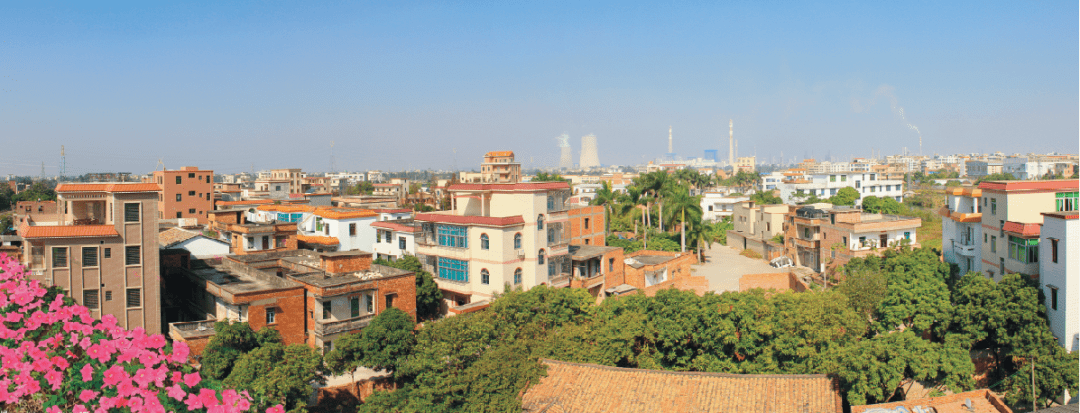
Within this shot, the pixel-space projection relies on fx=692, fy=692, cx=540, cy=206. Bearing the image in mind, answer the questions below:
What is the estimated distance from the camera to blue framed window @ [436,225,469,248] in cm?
2362

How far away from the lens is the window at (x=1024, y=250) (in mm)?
17875

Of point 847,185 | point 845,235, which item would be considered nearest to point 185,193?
point 845,235

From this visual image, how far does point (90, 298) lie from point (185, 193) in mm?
25152

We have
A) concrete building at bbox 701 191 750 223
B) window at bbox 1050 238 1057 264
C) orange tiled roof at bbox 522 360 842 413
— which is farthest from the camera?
concrete building at bbox 701 191 750 223

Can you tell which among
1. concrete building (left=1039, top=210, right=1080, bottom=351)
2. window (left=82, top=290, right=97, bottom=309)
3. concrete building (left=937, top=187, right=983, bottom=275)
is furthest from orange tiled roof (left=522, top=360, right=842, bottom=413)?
concrete building (left=937, top=187, right=983, bottom=275)

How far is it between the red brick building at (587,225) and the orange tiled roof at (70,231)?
58.5 feet

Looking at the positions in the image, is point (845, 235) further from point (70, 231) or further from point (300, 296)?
point (70, 231)

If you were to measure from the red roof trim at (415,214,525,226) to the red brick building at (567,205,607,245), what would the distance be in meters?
7.43

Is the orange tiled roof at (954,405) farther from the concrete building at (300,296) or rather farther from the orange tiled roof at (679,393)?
the concrete building at (300,296)

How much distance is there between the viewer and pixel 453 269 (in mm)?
23969

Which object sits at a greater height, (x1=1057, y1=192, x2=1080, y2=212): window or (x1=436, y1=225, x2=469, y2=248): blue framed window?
(x1=1057, y1=192, x2=1080, y2=212): window

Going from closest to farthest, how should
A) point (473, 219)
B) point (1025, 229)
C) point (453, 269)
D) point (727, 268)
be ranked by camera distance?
point (1025, 229)
point (473, 219)
point (453, 269)
point (727, 268)

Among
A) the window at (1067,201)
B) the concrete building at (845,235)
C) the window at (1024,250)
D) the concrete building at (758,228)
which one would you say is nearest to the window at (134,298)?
the window at (1024,250)

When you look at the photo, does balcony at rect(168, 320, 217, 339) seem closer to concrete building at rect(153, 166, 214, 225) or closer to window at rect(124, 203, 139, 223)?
window at rect(124, 203, 139, 223)
